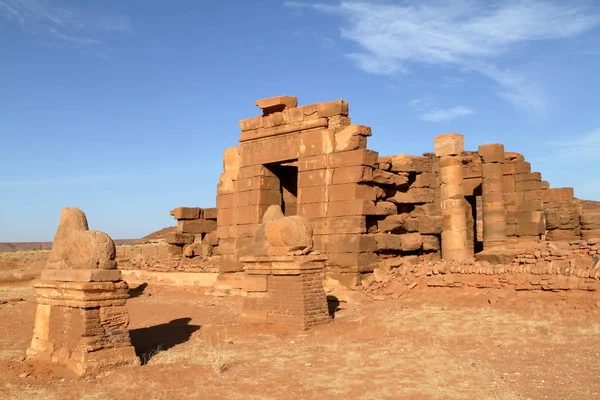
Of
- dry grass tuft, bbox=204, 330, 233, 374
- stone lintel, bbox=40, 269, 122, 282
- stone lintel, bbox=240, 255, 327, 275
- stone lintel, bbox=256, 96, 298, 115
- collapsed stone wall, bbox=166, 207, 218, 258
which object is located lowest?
dry grass tuft, bbox=204, 330, 233, 374

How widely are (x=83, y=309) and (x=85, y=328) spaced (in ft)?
0.81

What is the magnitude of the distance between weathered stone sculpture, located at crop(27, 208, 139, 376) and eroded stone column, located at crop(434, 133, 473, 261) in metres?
12.4

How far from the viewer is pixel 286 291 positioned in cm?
1048

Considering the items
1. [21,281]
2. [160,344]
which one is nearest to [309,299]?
[160,344]

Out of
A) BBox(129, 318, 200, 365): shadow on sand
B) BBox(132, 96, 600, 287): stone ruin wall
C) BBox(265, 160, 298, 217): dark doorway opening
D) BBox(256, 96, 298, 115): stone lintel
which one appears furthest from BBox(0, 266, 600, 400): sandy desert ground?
BBox(256, 96, 298, 115): stone lintel

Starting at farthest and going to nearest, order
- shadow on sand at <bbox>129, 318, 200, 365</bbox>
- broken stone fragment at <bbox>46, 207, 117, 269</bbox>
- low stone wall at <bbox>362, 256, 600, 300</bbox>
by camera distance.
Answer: low stone wall at <bbox>362, 256, 600, 300</bbox> < shadow on sand at <bbox>129, 318, 200, 365</bbox> < broken stone fragment at <bbox>46, 207, 117, 269</bbox>

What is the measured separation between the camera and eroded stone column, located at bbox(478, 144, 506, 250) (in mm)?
20812

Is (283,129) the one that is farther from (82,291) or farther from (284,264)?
(82,291)

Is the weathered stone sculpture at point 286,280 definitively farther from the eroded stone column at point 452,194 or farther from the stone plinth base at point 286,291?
the eroded stone column at point 452,194

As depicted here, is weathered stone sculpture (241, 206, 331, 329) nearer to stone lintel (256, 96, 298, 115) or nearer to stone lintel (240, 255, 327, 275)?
stone lintel (240, 255, 327, 275)

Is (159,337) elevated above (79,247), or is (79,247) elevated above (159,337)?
(79,247)

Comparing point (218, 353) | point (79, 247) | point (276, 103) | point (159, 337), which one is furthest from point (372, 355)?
point (276, 103)

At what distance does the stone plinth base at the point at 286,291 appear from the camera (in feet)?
33.7

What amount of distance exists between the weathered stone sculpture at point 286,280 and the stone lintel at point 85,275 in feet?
11.5
